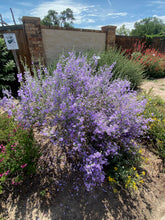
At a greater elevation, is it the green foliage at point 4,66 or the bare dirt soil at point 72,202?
the green foliage at point 4,66

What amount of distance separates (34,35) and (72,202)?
17.5 feet

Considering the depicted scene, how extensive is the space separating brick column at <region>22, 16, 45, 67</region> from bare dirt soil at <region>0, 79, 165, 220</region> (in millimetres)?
4238

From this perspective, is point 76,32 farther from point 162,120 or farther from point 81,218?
point 81,218

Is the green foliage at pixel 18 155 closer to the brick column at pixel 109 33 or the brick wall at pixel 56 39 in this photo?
the brick wall at pixel 56 39

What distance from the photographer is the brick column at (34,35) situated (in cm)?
455

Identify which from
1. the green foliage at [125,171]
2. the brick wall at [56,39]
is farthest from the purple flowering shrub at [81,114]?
the brick wall at [56,39]

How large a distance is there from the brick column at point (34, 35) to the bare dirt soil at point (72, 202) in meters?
4.24

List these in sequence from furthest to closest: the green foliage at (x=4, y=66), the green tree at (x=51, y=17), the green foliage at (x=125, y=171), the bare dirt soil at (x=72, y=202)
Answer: the green tree at (x=51, y=17)
the green foliage at (x=4, y=66)
the green foliage at (x=125, y=171)
the bare dirt soil at (x=72, y=202)

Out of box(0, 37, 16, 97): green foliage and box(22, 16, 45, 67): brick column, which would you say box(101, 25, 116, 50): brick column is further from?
box(0, 37, 16, 97): green foliage

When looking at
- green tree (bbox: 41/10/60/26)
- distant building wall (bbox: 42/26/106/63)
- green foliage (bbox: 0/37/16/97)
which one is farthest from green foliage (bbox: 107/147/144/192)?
green tree (bbox: 41/10/60/26)

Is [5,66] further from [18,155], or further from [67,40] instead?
[18,155]

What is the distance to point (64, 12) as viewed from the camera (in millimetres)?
57531

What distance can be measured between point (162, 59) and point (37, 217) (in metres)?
9.73

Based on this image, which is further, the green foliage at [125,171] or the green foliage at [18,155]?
the green foliage at [125,171]
